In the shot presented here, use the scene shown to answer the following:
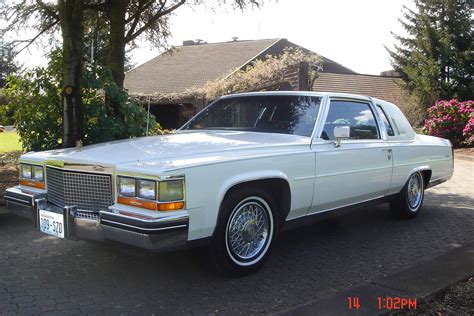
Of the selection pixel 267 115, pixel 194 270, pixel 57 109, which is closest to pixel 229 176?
pixel 194 270

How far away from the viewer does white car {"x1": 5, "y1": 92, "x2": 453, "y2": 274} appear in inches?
142

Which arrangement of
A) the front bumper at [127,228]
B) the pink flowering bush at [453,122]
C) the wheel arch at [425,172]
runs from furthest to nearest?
the pink flowering bush at [453,122] → the wheel arch at [425,172] → the front bumper at [127,228]

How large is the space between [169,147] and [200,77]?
2297 centimetres

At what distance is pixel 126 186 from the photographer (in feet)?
12.1

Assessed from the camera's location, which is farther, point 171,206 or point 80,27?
point 80,27

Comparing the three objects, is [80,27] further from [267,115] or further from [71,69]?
[267,115]

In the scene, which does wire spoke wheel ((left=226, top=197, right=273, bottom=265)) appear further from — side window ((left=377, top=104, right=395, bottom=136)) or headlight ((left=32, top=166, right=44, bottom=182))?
side window ((left=377, top=104, right=395, bottom=136))

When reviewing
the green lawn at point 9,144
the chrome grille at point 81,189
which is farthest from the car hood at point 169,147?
the green lawn at point 9,144

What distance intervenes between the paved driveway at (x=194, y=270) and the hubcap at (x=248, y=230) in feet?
0.76

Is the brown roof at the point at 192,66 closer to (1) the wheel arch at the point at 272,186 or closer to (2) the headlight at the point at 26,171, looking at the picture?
(2) the headlight at the point at 26,171

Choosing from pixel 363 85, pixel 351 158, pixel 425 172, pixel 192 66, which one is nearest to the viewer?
pixel 351 158

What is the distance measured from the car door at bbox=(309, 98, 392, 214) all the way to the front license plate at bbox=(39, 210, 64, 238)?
228cm

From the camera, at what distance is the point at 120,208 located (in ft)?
12.1

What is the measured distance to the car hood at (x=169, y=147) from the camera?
12.8ft
